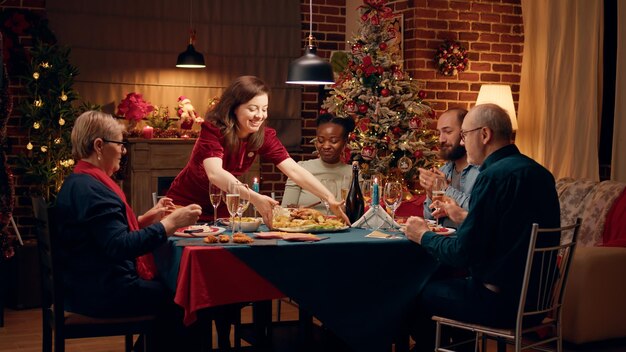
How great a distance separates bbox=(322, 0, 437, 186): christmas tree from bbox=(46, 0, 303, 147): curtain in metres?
1.95

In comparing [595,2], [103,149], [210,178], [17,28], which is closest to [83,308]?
[103,149]

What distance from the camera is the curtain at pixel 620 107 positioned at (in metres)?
6.19

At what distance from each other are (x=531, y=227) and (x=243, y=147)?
1703 millimetres

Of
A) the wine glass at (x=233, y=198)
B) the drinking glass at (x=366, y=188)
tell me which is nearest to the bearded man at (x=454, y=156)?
the drinking glass at (x=366, y=188)

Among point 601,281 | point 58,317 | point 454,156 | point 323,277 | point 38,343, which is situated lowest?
point 38,343

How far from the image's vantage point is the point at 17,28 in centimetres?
699

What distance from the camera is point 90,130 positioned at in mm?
3535

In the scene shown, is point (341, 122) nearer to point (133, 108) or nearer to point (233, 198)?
point (233, 198)

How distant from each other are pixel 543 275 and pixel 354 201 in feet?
3.61

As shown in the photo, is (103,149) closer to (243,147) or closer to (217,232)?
(217,232)

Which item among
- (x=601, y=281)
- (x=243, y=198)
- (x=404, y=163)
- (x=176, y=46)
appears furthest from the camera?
(x=176, y=46)

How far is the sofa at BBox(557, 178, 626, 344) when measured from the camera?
507cm

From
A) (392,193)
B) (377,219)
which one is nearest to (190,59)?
(377,219)

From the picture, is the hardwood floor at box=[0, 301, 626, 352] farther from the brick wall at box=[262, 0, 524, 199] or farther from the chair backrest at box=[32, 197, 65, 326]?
the brick wall at box=[262, 0, 524, 199]
